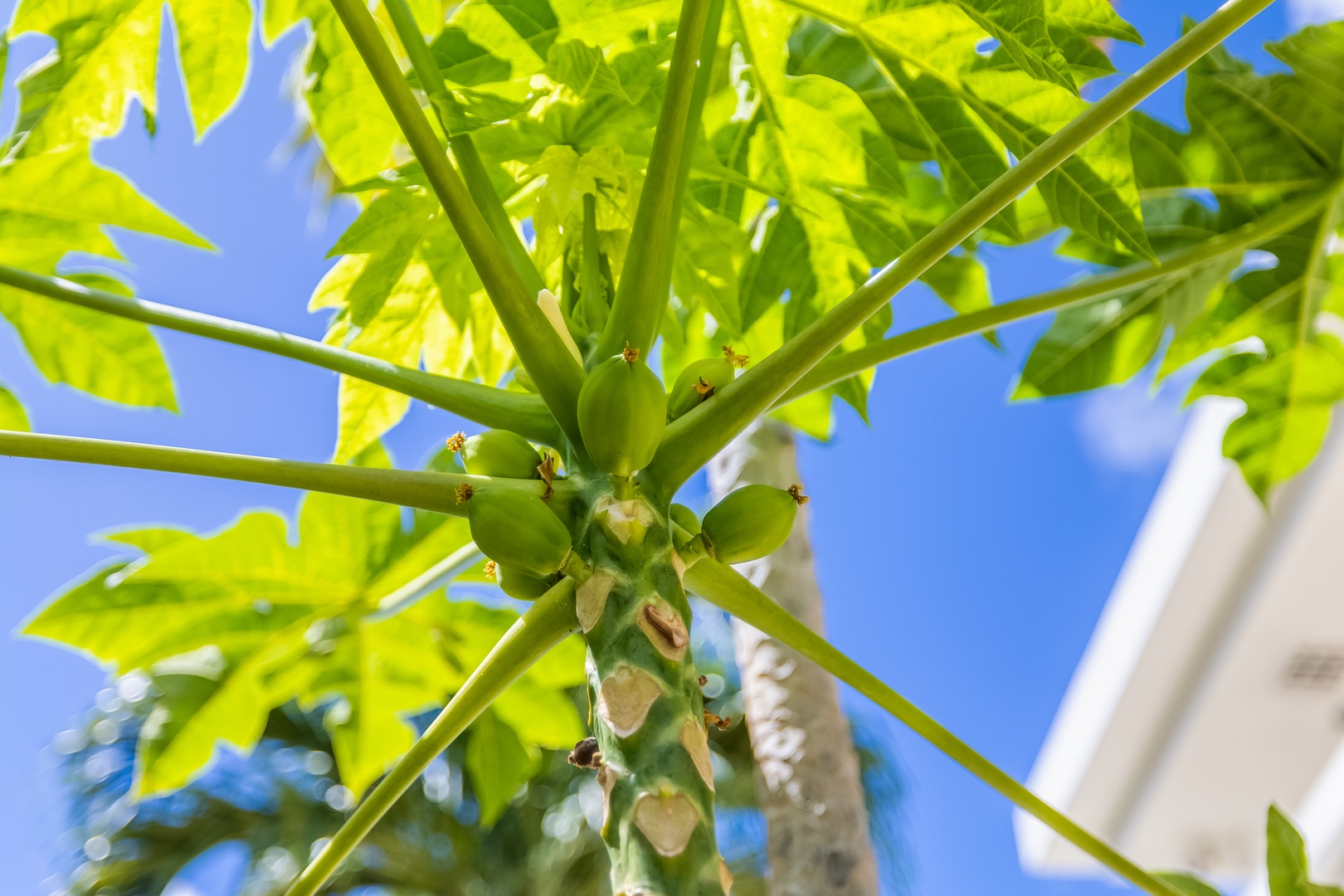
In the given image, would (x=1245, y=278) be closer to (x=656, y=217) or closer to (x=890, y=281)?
(x=890, y=281)

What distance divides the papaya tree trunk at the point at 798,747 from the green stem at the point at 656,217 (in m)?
0.54

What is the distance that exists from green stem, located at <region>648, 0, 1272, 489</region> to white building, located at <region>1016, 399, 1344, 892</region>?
3.61 meters

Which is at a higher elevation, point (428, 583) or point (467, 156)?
point (467, 156)

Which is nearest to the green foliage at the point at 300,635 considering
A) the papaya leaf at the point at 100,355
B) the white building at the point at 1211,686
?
the papaya leaf at the point at 100,355

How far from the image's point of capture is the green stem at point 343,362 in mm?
856

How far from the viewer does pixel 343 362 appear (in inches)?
34.8

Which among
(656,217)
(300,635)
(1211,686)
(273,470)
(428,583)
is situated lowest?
(1211,686)

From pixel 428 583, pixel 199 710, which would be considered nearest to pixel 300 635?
pixel 199 710

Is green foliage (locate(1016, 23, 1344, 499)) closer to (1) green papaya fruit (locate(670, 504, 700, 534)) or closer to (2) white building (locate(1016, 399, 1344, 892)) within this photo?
(1) green papaya fruit (locate(670, 504, 700, 534))

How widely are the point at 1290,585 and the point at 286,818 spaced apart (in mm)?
5919

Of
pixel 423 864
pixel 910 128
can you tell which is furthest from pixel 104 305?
pixel 423 864

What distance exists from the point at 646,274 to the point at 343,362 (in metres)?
0.26

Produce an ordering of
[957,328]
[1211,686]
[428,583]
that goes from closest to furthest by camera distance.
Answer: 1. [957,328]
2. [428,583]
3. [1211,686]

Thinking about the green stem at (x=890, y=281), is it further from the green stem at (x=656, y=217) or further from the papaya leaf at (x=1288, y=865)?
the papaya leaf at (x=1288, y=865)
